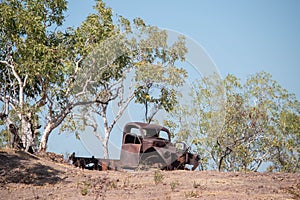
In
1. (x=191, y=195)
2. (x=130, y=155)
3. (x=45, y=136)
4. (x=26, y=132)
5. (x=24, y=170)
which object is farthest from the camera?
(x=45, y=136)

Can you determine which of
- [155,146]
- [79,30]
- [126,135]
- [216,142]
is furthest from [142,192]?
[216,142]

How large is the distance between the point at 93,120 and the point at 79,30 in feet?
26.9

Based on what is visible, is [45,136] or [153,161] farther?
[45,136]

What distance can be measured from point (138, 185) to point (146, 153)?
15.3ft

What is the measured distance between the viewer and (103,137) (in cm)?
2709

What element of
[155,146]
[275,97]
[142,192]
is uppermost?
[275,97]

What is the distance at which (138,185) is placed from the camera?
1016 cm

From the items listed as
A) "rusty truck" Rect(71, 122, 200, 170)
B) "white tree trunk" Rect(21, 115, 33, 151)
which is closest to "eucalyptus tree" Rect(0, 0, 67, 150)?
"white tree trunk" Rect(21, 115, 33, 151)

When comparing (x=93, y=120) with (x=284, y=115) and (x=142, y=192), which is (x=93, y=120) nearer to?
(x=284, y=115)

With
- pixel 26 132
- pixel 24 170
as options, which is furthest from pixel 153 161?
pixel 26 132

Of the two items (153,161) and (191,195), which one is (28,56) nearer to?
(153,161)

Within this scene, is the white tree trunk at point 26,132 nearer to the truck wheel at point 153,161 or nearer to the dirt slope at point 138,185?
the dirt slope at point 138,185

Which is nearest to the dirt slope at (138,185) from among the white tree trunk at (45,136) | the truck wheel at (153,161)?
the truck wheel at (153,161)

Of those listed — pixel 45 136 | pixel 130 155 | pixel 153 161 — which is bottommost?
pixel 153 161
